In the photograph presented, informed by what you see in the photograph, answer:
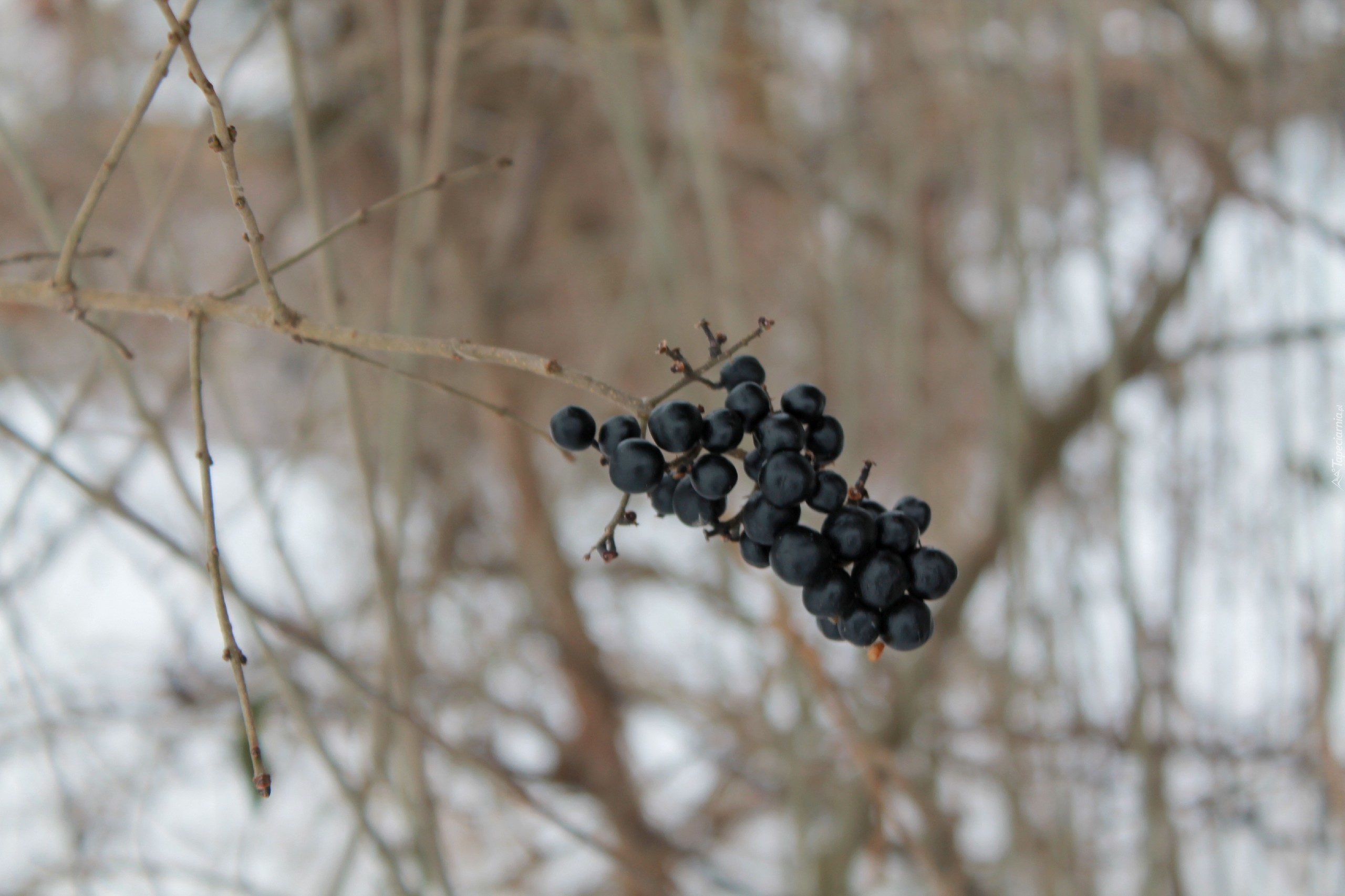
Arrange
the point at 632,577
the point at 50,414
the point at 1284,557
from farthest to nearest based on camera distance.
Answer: the point at 632,577 < the point at 1284,557 < the point at 50,414

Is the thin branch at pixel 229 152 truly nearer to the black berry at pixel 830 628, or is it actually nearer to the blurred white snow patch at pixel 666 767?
the black berry at pixel 830 628

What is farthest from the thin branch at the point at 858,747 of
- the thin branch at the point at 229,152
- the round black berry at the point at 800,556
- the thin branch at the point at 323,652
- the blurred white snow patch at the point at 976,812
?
the blurred white snow patch at the point at 976,812

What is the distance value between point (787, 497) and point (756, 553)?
0.04 m

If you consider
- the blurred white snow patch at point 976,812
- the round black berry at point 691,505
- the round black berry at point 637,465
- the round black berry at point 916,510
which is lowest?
the round black berry at point 637,465

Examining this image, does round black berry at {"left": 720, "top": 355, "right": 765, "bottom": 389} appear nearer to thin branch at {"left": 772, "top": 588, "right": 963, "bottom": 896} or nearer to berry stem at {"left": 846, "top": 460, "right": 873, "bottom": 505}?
berry stem at {"left": 846, "top": 460, "right": 873, "bottom": 505}

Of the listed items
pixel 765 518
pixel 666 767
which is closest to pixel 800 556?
pixel 765 518

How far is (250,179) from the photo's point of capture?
151 cm

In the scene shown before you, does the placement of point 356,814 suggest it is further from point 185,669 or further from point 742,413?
point 185,669

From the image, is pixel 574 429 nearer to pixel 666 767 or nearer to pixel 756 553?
pixel 756 553

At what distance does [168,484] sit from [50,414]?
0.62m

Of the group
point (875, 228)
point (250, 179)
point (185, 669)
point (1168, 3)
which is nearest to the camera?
point (1168, 3)

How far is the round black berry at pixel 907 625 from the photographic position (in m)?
0.32

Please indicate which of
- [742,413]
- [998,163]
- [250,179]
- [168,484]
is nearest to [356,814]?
[742,413]

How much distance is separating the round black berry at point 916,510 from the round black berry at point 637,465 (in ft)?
0.33
